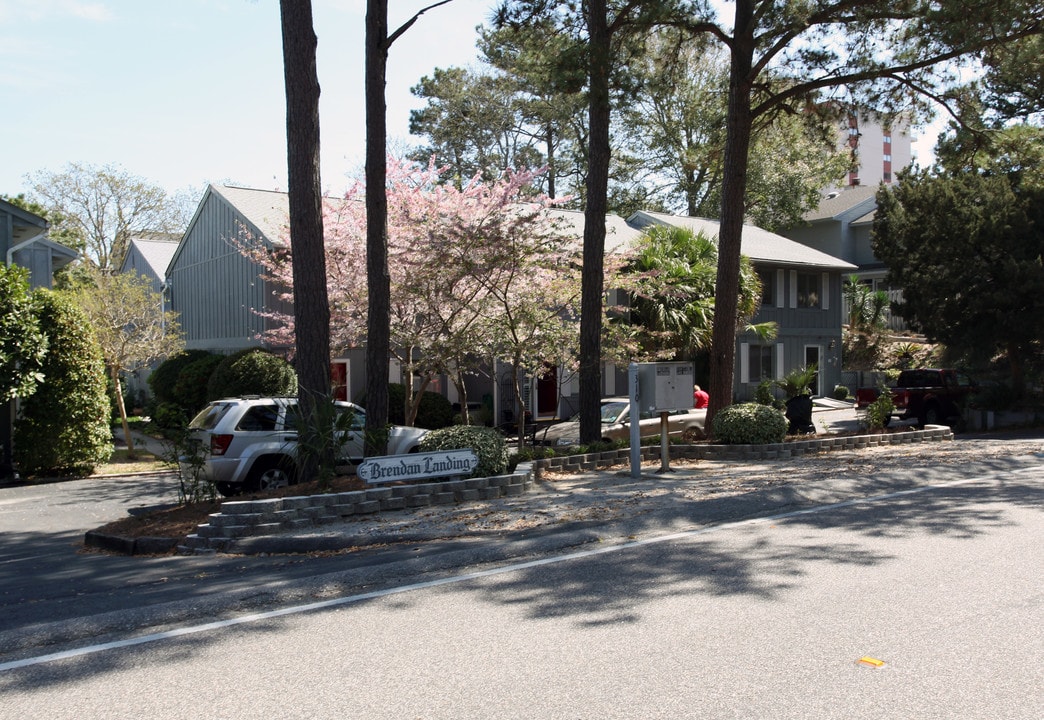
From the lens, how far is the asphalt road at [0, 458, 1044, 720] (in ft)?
14.8

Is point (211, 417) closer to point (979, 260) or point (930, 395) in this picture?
point (930, 395)

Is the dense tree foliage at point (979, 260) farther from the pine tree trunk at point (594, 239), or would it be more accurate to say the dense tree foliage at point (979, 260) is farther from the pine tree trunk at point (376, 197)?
the pine tree trunk at point (376, 197)

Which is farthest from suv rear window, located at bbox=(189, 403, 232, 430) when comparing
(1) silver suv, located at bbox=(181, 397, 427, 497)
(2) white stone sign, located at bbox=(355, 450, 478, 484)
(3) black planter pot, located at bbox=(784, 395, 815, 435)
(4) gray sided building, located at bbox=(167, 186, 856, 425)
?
(3) black planter pot, located at bbox=(784, 395, 815, 435)

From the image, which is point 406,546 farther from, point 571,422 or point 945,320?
point 945,320

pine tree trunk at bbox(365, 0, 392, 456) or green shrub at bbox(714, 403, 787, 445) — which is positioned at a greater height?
pine tree trunk at bbox(365, 0, 392, 456)

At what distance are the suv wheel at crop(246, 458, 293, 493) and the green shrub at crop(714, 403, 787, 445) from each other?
289 inches

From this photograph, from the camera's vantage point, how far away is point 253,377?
20.4 m

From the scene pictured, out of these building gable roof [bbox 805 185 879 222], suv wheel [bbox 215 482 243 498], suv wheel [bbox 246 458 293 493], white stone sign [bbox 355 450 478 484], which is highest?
building gable roof [bbox 805 185 879 222]

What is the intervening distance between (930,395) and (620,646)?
22.1 m

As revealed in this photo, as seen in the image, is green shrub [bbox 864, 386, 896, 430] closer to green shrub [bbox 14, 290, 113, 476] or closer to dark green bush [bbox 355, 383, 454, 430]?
dark green bush [bbox 355, 383, 454, 430]

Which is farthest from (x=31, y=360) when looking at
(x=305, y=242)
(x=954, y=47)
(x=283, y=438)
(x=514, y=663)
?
(x=954, y=47)

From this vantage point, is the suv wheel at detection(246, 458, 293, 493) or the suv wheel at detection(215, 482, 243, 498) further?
the suv wheel at detection(215, 482, 243, 498)

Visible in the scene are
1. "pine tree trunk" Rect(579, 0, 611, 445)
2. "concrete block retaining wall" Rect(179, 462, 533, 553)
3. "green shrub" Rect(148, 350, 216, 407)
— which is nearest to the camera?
"concrete block retaining wall" Rect(179, 462, 533, 553)

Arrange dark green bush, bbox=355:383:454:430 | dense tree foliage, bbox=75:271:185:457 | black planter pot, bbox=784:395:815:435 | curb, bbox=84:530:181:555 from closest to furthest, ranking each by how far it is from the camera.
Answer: curb, bbox=84:530:181:555 → black planter pot, bbox=784:395:815:435 → dense tree foliage, bbox=75:271:185:457 → dark green bush, bbox=355:383:454:430
